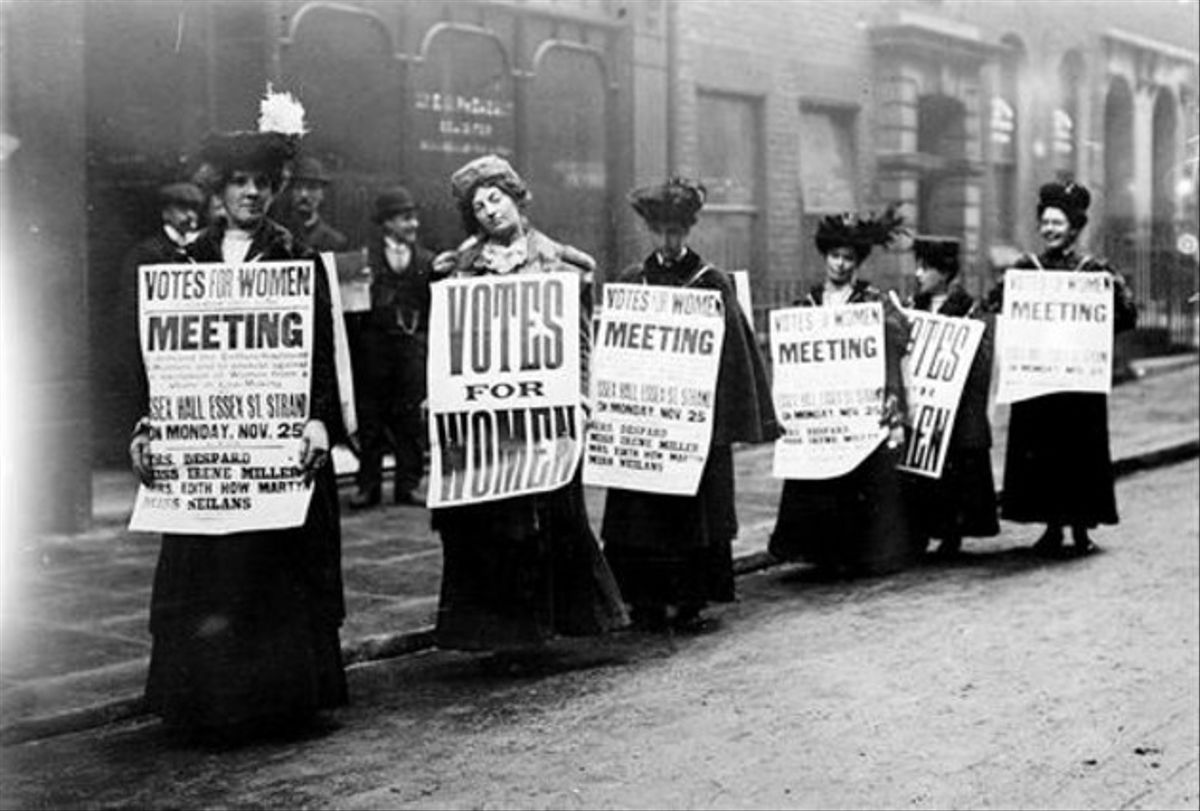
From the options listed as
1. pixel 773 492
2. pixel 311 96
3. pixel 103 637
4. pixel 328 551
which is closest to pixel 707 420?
pixel 328 551

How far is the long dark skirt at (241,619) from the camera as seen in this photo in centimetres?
534

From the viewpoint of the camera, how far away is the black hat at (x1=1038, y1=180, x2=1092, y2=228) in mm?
7059

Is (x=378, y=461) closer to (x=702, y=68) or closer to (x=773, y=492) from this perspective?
(x=773, y=492)

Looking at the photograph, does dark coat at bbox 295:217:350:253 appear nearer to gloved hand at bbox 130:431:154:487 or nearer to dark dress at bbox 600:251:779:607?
dark dress at bbox 600:251:779:607

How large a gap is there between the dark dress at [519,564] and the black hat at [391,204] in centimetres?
430

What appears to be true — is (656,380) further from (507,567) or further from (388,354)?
(388,354)

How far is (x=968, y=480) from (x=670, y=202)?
10.7ft

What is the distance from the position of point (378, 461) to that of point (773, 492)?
273cm

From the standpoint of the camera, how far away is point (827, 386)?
27.1 ft

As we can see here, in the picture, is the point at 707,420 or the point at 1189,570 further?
the point at 1189,570

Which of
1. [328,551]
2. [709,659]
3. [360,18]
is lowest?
[709,659]

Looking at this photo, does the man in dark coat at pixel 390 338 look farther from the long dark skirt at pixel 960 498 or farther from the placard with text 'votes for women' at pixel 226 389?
the placard with text 'votes for women' at pixel 226 389

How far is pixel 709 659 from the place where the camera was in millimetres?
6773

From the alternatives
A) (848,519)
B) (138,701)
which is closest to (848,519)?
(848,519)
